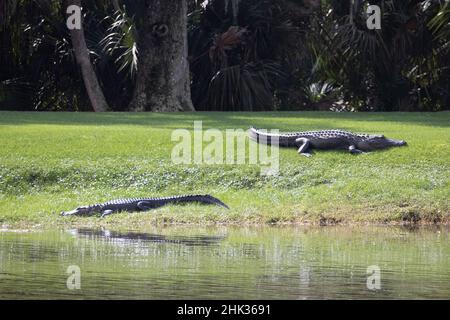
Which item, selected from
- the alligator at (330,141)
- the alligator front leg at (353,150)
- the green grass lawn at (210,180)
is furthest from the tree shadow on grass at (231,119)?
the alligator front leg at (353,150)

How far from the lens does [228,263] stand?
11.1m

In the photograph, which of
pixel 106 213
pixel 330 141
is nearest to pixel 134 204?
pixel 106 213

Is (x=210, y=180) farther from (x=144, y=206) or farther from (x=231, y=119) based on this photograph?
(x=231, y=119)

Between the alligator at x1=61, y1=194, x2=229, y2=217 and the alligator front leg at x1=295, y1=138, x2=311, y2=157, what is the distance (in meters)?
2.54

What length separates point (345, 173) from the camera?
16875mm

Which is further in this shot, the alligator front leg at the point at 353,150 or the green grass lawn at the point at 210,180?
the alligator front leg at the point at 353,150

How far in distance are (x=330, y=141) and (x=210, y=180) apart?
7.89 feet

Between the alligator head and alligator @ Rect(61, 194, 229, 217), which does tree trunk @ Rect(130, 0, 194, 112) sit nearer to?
the alligator head

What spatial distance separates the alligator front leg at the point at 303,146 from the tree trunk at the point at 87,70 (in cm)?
1073

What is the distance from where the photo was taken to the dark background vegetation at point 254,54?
1156 inches

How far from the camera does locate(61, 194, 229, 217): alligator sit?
15.3m

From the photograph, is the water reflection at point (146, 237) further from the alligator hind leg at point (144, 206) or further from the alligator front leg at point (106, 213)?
the alligator hind leg at point (144, 206)
